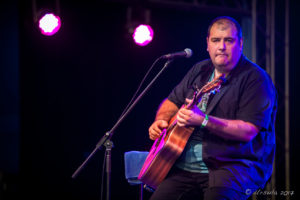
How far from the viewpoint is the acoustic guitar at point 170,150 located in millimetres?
2682

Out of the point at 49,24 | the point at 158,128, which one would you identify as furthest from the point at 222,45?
the point at 49,24

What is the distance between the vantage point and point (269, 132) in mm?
2699

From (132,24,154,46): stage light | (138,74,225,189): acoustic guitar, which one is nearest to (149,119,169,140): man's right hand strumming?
(138,74,225,189): acoustic guitar

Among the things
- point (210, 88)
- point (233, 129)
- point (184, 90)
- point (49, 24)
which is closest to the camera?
point (233, 129)

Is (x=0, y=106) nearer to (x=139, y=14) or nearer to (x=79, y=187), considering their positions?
(x=79, y=187)

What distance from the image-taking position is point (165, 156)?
2.76 m

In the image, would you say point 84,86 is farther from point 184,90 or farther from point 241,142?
point 241,142

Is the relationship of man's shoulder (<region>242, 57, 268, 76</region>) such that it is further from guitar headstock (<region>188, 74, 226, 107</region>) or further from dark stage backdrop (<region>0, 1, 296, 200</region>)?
dark stage backdrop (<region>0, 1, 296, 200</region>)

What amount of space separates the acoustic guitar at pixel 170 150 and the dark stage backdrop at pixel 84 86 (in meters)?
2.23

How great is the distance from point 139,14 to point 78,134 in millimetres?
2046

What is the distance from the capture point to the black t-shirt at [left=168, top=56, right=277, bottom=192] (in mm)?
2498

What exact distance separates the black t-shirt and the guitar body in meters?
0.11

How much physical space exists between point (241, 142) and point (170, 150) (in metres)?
0.59

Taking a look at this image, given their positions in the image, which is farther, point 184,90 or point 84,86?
point 84,86
